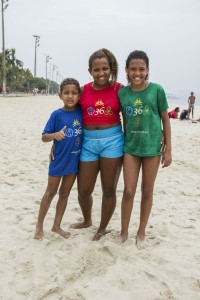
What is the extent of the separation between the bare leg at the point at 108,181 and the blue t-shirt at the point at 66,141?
11.7 inches

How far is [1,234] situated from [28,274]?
2.75 ft

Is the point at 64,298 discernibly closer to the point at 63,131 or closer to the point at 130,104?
the point at 63,131

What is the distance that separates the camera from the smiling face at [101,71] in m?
3.04

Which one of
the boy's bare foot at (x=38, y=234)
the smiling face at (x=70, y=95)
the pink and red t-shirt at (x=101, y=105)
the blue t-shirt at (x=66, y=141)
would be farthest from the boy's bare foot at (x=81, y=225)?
the smiling face at (x=70, y=95)

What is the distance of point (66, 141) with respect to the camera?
3.14 meters

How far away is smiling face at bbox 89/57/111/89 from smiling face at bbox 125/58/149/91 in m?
0.22

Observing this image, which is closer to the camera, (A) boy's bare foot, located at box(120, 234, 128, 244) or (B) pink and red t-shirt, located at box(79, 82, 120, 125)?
(B) pink and red t-shirt, located at box(79, 82, 120, 125)

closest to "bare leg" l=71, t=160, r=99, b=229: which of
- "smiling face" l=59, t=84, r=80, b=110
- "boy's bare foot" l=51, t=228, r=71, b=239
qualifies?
"boy's bare foot" l=51, t=228, r=71, b=239

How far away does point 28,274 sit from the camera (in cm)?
267

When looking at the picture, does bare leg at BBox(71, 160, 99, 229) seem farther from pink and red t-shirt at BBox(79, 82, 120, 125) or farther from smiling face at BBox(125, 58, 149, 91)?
smiling face at BBox(125, 58, 149, 91)

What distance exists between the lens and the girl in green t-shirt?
299cm

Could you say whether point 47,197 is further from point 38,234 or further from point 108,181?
point 108,181

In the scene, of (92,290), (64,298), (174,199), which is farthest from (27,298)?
(174,199)

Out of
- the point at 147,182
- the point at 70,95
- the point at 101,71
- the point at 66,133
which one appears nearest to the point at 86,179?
the point at 66,133
